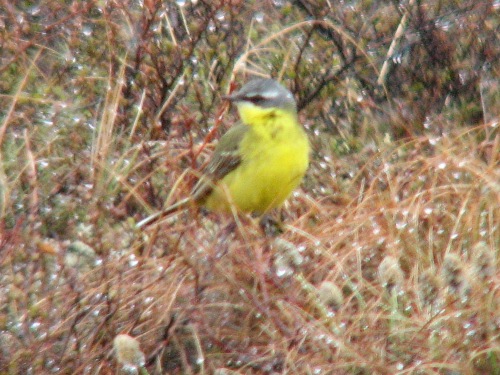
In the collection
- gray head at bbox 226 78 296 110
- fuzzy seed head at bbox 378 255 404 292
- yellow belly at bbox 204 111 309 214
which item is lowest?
fuzzy seed head at bbox 378 255 404 292

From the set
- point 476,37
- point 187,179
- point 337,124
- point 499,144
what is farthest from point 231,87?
point 476,37

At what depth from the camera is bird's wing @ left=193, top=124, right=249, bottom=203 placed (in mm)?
5516

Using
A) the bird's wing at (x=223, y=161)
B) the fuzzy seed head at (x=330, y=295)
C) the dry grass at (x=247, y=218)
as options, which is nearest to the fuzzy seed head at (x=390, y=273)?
the dry grass at (x=247, y=218)

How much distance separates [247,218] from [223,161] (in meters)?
0.36

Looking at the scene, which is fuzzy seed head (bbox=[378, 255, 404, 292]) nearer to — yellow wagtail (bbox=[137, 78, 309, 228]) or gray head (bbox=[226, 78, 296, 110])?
yellow wagtail (bbox=[137, 78, 309, 228])

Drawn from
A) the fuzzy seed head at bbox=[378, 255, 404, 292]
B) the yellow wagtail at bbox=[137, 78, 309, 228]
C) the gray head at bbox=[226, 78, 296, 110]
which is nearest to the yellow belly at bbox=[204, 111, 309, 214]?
the yellow wagtail at bbox=[137, 78, 309, 228]

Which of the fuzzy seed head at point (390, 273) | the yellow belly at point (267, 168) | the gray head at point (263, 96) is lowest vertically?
the fuzzy seed head at point (390, 273)

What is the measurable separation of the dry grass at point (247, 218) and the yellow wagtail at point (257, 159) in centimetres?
13

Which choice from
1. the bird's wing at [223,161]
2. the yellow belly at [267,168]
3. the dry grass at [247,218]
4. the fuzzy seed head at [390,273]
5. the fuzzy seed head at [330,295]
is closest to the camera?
the dry grass at [247,218]

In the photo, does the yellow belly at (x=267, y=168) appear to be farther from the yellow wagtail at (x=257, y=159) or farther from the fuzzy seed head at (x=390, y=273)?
the fuzzy seed head at (x=390, y=273)

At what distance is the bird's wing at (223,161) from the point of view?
5516 mm

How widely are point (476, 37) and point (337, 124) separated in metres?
1.12

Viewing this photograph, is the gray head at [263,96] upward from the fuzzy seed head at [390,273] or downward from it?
upward

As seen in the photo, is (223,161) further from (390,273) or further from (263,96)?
(390,273)
